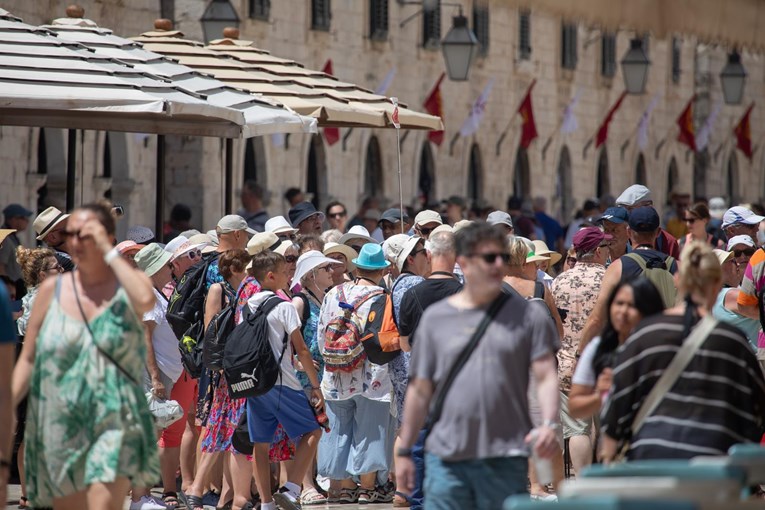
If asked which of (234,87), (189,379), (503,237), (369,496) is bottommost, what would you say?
(369,496)

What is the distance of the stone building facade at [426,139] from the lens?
2152 centimetres

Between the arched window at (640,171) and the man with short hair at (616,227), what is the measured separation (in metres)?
28.7

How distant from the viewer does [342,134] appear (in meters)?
26.9

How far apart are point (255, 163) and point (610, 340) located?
59.1ft

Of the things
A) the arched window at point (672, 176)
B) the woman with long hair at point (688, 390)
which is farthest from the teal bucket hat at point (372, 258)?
the arched window at point (672, 176)

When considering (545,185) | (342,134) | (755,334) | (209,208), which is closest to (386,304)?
(755,334)

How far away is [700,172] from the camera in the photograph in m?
43.2

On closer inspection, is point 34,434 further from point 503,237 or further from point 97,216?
point 503,237

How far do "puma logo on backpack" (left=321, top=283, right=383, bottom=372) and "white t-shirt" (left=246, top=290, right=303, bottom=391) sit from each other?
0.67m

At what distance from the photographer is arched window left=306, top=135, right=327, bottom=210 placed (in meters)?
26.3

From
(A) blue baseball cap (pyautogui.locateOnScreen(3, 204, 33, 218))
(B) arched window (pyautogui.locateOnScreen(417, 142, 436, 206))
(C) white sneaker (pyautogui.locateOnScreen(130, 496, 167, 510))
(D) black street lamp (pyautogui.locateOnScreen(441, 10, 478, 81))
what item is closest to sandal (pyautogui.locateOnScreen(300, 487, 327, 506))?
(C) white sneaker (pyautogui.locateOnScreen(130, 496, 167, 510))

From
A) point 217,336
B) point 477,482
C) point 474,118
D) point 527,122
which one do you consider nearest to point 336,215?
point 217,336

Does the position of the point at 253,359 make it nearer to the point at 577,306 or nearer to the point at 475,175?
the point at 577,306

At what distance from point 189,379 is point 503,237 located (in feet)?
16.0
